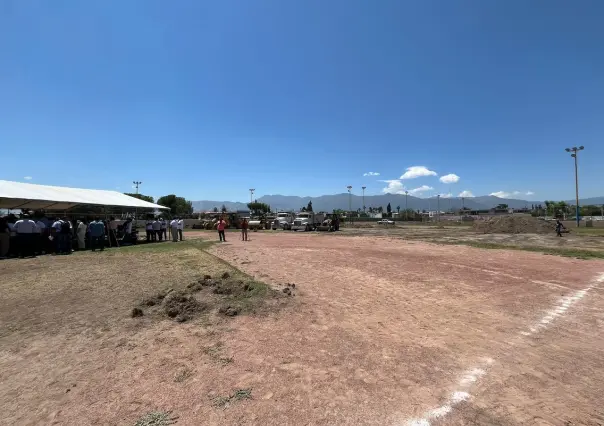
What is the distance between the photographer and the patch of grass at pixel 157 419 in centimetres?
329

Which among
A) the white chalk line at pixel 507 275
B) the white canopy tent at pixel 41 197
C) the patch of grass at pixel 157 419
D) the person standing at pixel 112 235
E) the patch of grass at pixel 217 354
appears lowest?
the white chalk line at pixel 507 275

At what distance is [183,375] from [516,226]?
42575mm

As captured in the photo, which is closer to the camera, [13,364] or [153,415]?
[153,415]

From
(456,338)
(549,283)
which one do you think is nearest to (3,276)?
A: (456,338)

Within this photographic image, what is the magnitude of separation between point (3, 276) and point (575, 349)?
14.5m

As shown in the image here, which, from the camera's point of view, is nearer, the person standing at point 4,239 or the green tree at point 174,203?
the person standing at point 4,239

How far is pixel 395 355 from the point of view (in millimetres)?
4910

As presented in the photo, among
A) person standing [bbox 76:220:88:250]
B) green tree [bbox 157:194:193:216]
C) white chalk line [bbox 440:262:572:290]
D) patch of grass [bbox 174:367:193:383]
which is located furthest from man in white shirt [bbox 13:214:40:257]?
green tree [bbox 157:194:193:216]

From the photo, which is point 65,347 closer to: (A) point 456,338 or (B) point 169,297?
(B) point 169,297

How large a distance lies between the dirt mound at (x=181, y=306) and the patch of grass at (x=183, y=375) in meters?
2.03

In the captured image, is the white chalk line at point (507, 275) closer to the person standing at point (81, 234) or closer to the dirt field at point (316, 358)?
the dirt field at point (316, 358)

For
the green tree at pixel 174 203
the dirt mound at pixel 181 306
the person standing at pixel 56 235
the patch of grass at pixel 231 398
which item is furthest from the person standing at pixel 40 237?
the green tree at pixel 174 203

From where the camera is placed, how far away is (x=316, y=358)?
4.78 meters

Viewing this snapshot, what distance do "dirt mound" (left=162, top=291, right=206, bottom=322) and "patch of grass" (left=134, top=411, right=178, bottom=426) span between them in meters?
2.92
